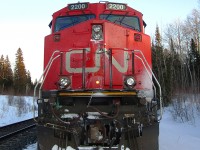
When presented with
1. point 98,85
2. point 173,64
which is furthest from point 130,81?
point 173,64

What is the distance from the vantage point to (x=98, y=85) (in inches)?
229

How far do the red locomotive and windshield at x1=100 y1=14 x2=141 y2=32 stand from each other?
0.02m

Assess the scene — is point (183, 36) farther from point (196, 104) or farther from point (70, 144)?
point (70, 144)

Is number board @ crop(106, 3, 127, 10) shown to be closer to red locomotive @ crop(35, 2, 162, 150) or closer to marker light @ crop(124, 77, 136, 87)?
red locomotive @ crop(35, 2, 162, 150)

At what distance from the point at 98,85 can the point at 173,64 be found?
1533cm

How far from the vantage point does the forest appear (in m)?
14.6

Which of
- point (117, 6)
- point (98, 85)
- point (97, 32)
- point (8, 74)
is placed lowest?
point (98, 85)

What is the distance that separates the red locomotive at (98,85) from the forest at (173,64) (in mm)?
6488

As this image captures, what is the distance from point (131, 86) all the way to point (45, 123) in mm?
1643

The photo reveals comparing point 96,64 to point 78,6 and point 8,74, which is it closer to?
point 78,6

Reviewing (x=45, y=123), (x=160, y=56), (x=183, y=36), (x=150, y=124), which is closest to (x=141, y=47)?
(x=150, y=124)

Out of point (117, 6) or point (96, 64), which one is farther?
point (117, 6)

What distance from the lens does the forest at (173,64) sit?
1458 cm

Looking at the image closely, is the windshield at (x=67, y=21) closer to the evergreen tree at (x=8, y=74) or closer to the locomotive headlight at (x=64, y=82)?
the locomotive headlight at (x=64, y=82)
